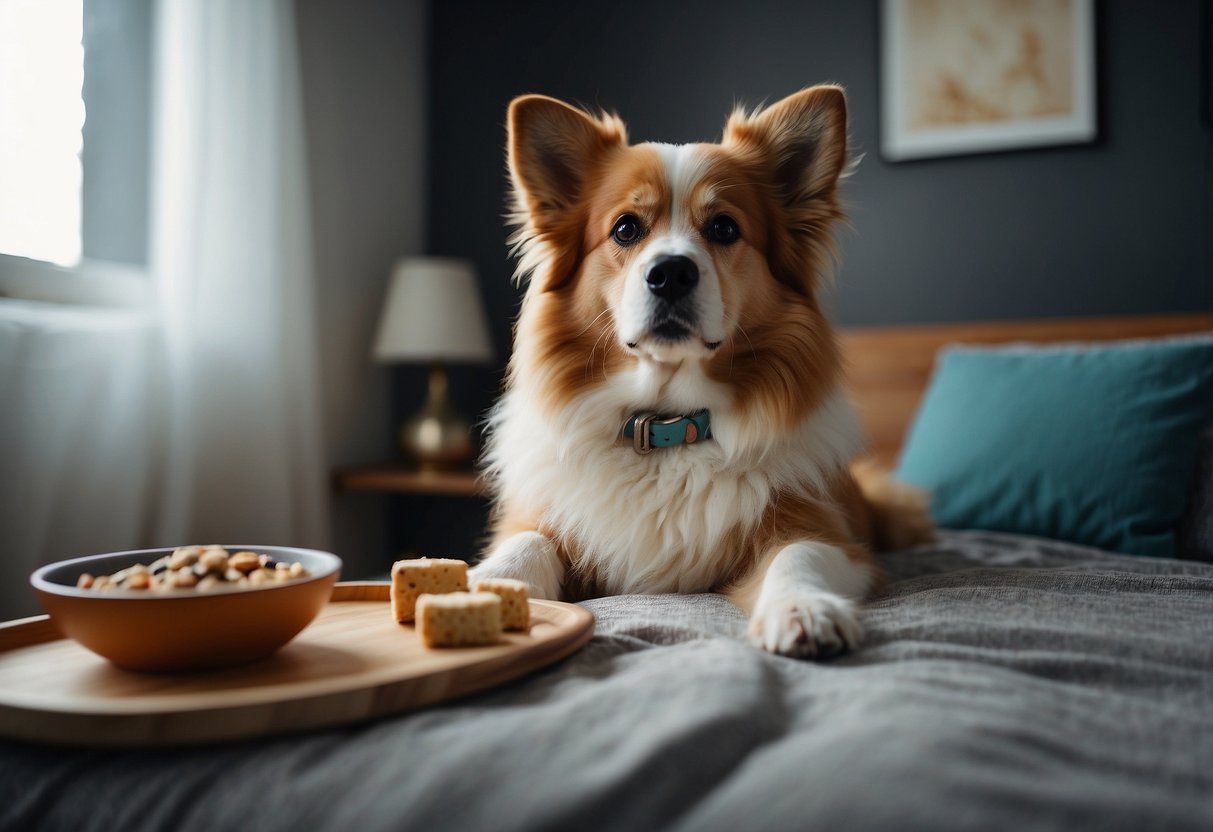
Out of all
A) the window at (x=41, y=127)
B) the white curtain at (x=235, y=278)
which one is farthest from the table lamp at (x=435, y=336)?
the window at (x=41, y=127)

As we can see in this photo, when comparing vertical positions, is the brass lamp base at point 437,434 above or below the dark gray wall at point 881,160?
below

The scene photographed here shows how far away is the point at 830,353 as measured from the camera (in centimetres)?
164

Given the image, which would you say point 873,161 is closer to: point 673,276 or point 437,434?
point 437,434

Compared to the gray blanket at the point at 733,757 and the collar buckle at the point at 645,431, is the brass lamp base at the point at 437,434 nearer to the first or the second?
the collar buckle at the point at 645,431

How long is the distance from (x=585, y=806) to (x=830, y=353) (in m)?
1.16

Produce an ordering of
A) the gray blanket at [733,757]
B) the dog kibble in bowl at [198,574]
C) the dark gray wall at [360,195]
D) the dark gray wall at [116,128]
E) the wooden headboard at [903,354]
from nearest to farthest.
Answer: the gray blanket at [733,757]
the dog kibble in bowl at [198,574]
the dark gray wall at [116,128]
the wooden headboard at [903,354]
the dark gray wall at [360,195]

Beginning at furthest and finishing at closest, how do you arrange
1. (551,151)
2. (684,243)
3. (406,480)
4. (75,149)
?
(406,480) < (75,149) < (551,151) < (684,243)

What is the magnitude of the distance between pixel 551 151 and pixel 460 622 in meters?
1.08

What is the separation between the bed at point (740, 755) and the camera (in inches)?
24.8

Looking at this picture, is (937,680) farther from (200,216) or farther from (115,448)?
(200,216)

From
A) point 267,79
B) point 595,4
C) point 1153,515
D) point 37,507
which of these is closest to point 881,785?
point 1153,515

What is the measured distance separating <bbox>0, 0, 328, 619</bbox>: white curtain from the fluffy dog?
113 cm

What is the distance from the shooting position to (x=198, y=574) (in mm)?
896

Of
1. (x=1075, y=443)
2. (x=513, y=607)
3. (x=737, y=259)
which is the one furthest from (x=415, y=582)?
(x=1075, y=443)
